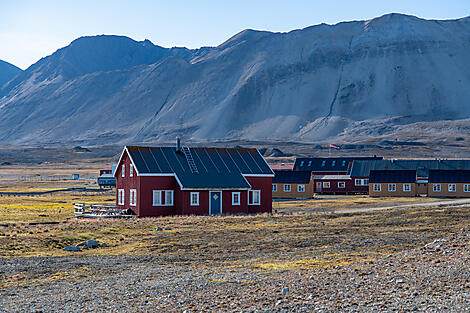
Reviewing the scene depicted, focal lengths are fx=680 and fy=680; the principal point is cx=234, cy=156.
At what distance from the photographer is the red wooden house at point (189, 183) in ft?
182

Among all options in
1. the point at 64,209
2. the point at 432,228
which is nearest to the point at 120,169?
the point at 64,209

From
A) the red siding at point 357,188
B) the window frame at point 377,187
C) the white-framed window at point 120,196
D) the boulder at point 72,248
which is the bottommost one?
the red siding at point 357,188

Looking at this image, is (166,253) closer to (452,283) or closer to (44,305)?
(44,305)

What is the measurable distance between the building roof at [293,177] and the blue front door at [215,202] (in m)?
37.7

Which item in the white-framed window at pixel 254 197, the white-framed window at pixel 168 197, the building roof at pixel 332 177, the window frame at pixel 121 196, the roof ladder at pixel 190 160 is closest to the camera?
the white-framed window at pixel 168 197

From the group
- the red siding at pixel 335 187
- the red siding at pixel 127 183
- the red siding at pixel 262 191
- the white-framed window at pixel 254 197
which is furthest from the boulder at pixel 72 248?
the red siding at pixel 335 187

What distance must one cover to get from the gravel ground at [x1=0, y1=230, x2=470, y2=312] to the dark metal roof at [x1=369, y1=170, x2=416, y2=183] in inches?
2670

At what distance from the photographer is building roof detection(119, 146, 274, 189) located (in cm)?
5598

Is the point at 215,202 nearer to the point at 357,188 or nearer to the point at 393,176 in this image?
the point at 393,176

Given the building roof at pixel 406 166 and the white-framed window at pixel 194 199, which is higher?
the building roof at pixel 406 166

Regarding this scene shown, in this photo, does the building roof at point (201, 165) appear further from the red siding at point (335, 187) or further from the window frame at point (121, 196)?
the red siding at point (335, 187)

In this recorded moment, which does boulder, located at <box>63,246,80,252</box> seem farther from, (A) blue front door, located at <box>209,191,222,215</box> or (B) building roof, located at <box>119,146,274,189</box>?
(A) blue front door, located at <box>209,191,222,215</box>

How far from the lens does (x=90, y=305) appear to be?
18.3 metres

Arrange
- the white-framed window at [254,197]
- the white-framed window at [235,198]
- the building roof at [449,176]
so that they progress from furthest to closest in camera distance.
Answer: the building roof at [449,176] → the white-framed window at [254,197] → the white-framed window at [235,198]
